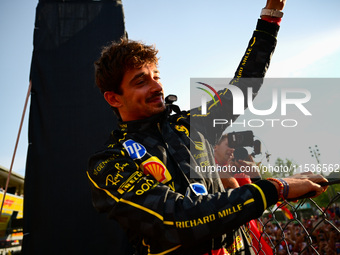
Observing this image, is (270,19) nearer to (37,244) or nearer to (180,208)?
(180,208)

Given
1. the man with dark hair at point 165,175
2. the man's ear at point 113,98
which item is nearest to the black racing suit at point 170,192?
the man with dark hair at point 165,175

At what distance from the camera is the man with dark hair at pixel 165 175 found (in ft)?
3.39

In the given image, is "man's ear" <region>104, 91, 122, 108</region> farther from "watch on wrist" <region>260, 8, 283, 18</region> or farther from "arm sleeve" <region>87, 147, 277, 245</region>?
"watch on wrist" <region>260, 8, 283, 18</region>

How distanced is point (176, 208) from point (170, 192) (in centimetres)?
8

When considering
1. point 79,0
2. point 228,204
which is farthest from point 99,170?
point 79,0

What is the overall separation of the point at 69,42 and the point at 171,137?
1.69 metres

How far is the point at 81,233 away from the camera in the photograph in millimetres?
2189

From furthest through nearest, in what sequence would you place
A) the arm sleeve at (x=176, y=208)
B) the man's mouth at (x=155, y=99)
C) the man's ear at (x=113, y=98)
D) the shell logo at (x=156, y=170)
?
the man's ear at (x=113, y=98), the man's mouth at (x=155, y=99), the shell logo at (x=156, y=170), the arm sleeve at (x=176, y=208)

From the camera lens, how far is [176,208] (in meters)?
1.05

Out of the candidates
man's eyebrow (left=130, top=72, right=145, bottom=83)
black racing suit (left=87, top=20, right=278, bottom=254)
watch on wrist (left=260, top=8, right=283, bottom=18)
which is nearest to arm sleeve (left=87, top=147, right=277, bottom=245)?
black racing suit (left=87, top=20, right=278, bottom=254)

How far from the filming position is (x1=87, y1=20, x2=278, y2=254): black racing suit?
102cm

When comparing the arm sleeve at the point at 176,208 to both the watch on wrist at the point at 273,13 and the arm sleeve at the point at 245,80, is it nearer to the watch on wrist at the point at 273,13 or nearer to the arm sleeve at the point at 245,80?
the arm sleeve at the point at 245,80

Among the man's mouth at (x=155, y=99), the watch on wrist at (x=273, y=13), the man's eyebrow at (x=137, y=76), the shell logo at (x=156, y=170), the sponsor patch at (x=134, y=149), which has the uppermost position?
the watch on wrist at (x=273, y=13)

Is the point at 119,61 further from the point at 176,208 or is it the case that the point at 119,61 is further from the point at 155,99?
the point at 176,208
